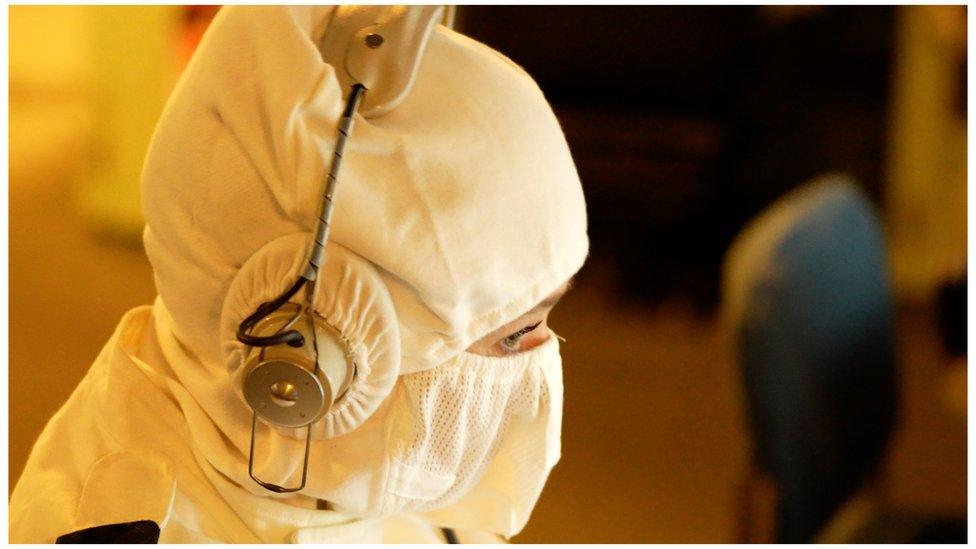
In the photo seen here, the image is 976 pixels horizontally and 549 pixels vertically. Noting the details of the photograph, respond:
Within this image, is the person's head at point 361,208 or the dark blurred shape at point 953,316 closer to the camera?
the person's head at point 361,208

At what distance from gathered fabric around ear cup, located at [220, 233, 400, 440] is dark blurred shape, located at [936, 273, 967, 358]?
1133mm

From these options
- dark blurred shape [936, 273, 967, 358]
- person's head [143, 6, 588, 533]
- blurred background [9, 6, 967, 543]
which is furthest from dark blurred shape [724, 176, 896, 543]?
blurred background [9, 6, 967, 543]

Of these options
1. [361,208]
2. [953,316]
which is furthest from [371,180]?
[953,316]

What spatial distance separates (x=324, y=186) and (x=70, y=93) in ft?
15.1

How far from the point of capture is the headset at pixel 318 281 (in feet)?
2.67

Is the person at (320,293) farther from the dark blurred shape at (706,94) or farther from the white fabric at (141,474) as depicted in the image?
the dark blurred shape at (706,94)

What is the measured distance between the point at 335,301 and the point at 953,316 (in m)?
1.20

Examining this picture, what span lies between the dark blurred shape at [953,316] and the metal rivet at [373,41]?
1.17 m

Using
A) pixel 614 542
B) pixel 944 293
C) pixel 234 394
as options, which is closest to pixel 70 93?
pixel 614 542

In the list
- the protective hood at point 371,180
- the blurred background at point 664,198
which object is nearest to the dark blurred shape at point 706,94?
the blurred background at point 664,198

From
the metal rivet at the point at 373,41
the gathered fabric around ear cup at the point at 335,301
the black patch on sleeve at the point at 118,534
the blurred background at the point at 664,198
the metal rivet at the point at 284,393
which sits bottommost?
the blurred background at the point at 664,198

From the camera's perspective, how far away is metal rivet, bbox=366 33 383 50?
2.75 ft

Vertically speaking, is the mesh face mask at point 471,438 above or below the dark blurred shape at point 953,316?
above

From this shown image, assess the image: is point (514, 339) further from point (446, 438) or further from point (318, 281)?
point (318, 281)
